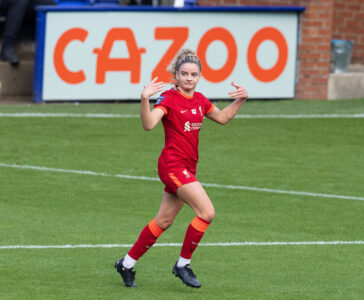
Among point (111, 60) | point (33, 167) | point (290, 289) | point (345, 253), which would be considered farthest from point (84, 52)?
point (290, 289)

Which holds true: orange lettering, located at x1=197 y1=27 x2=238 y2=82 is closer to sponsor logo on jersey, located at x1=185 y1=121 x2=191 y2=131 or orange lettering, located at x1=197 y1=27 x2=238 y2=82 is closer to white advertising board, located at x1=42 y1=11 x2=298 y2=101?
white advertising board, located at x1=42 y1=11 x2=298 y2=101

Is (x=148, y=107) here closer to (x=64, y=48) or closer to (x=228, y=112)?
(x=228, y=112)

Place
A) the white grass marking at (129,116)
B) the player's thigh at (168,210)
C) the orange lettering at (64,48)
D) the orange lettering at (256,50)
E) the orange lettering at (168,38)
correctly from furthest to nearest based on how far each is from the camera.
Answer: the orange lettering at (256,50) → the orange lettering at (168,38) → the orange lettering at (64,48) → the white grass marking at (129,116) → the player's thigh at (168,210)

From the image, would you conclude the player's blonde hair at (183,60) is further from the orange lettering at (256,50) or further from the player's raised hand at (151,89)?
the orange lettering at (256,50)

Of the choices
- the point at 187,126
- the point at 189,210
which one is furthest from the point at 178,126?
the point at 189,210

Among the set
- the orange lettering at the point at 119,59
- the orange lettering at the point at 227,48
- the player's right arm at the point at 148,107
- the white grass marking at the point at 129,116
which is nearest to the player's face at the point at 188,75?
the player's right arm at the point at 148,107

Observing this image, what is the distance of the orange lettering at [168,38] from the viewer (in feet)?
59.3

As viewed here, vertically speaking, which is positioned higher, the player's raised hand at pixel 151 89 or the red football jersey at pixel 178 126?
the player's raised hand at pixel 151 89

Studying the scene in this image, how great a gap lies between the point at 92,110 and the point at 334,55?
5510 millimetres

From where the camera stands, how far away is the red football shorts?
23.5 feet

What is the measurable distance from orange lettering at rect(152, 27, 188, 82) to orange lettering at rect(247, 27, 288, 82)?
130cm

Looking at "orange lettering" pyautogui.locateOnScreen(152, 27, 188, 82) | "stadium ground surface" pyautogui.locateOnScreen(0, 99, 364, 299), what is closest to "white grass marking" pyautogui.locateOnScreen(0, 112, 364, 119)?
"stadium ground surface" pyautogui.locateOnScreen(0, 99, 364, 299)

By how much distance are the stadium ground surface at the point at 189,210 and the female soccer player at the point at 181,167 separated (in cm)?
23

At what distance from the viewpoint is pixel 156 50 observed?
18.1 meters
